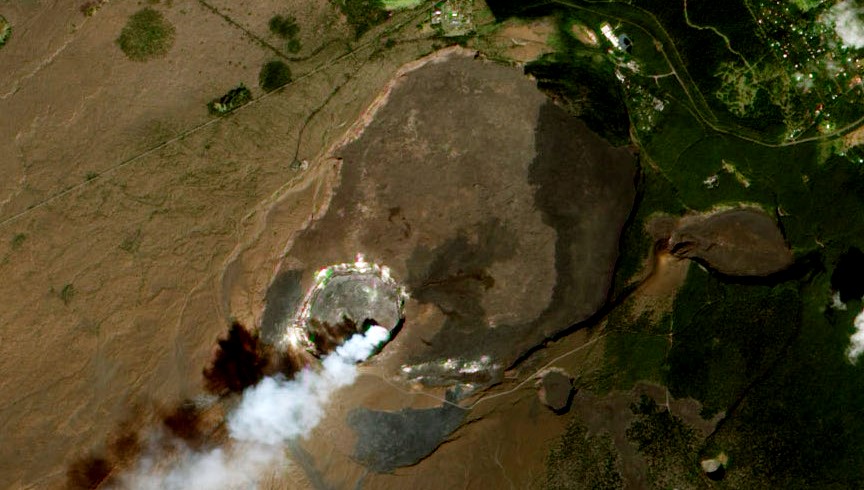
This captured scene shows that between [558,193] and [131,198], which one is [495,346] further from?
[131,198]

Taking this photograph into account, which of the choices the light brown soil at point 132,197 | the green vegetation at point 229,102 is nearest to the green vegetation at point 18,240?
the light brown soil at point 132,197

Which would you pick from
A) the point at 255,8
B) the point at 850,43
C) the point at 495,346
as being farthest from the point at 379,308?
the point at 850,43

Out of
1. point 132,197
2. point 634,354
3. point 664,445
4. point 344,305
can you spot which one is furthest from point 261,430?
point 664,445

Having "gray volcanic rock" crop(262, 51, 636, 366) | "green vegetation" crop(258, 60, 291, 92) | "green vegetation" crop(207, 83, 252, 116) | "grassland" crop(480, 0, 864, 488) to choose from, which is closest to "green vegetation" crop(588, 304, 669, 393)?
"grassland" crop(480, 0, 864, 488)

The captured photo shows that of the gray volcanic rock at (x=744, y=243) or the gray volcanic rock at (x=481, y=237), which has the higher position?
the gray volcanic rock at (x=481, y=237)

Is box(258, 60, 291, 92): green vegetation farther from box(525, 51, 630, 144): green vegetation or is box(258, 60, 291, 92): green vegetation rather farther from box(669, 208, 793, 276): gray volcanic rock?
box(669, 208, 793, 276): gray volcanic rock

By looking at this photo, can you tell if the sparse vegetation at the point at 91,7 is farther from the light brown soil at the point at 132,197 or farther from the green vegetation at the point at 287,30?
the green vegetation at the point at 287,30
